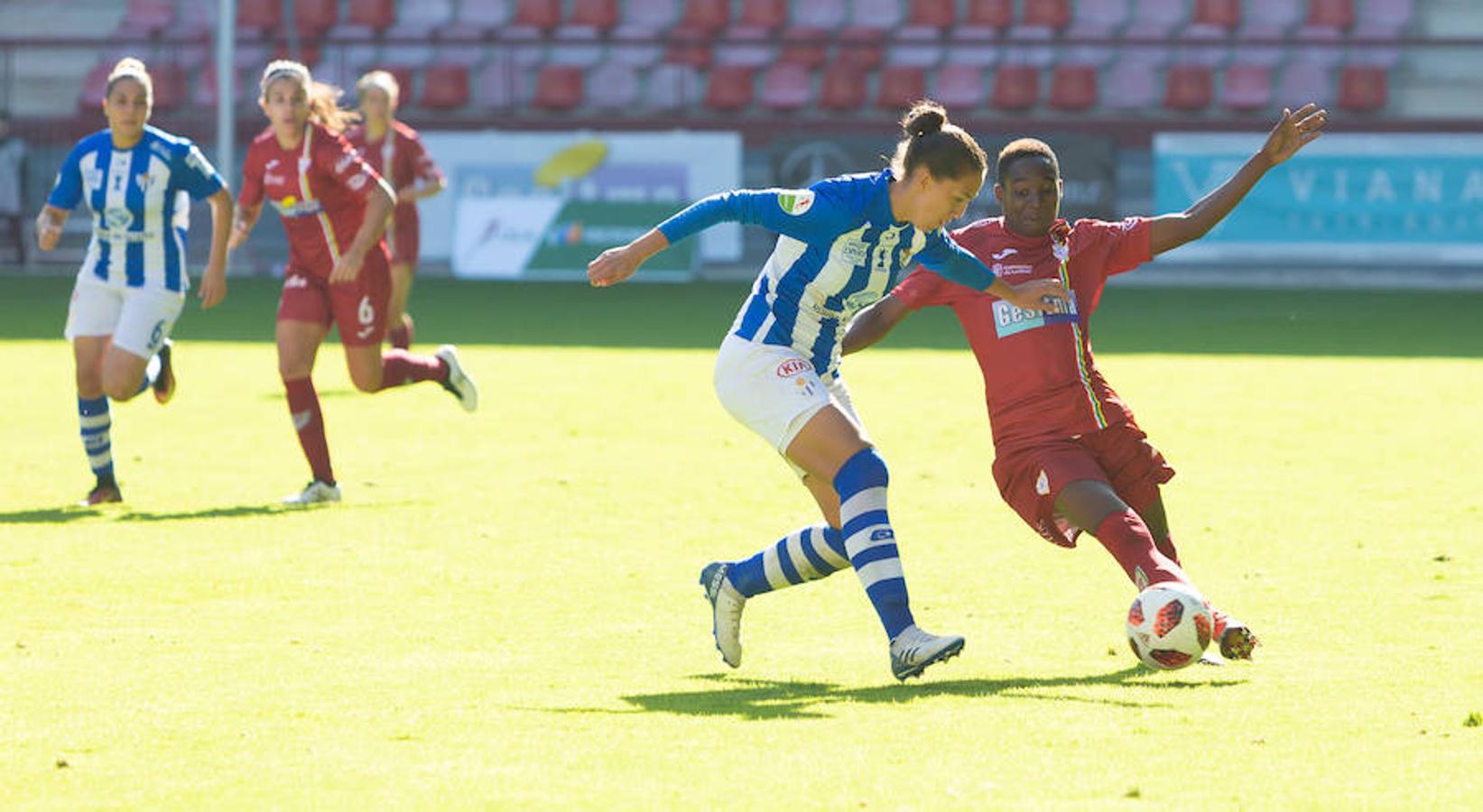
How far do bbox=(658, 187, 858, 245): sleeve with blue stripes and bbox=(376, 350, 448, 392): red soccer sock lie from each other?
5.55 m

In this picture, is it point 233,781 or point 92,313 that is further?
point 92,313

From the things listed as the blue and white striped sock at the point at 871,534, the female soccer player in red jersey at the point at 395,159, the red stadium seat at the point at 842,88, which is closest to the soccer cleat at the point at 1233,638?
the blue and white striped sock at the point at 871,534

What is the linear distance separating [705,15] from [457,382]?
Answer: 68.8 feet

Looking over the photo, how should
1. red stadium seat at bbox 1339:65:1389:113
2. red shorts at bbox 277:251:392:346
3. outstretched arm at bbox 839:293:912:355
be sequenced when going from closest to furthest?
outstretched arm at bbox 839:293:912:355 < red shorts at bbox 277:251:392:346 < red stadium seat at bbox 1339:65:1389:113

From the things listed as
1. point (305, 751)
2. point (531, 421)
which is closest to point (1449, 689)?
point (305, 751)

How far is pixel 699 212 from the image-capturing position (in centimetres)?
663

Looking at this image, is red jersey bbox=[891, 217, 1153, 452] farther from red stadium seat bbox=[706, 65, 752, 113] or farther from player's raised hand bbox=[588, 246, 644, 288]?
red stadium seat bbox=[706, 65, 752, 113]

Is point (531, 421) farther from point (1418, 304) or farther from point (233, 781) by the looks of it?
point (1418, 304)

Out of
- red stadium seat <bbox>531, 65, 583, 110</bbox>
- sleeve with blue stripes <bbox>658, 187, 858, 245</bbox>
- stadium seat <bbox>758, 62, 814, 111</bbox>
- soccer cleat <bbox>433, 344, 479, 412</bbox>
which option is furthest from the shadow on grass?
red stadium seat <bbox>531, 65, 583, 110</bbox>

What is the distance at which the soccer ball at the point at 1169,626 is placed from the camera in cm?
670

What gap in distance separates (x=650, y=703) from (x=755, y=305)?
1.34m

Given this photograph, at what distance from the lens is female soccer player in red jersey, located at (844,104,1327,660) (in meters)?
7.36

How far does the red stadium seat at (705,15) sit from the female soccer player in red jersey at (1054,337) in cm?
2600

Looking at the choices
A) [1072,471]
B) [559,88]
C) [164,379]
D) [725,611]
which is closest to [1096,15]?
[559,88]
